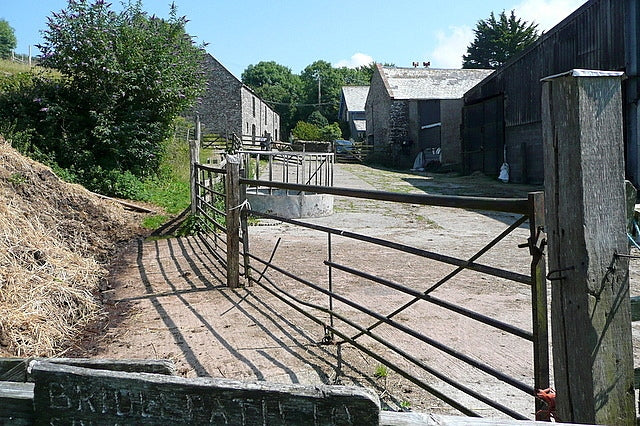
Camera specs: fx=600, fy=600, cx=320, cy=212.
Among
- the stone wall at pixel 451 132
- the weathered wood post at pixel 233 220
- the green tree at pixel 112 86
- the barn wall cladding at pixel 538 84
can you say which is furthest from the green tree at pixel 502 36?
the weathered wood post at pixel 233 220

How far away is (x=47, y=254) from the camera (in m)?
6.20

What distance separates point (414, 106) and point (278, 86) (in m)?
51.2

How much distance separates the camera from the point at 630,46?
14344 millimetres

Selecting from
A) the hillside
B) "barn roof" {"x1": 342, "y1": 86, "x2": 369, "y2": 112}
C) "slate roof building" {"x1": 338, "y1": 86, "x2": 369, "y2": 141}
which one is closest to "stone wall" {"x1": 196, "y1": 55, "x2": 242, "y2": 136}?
"slate roof building" {"x1": 338, "y1": 86, "x2": 369, "y2": 141}

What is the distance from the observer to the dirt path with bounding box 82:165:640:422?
12.6ft

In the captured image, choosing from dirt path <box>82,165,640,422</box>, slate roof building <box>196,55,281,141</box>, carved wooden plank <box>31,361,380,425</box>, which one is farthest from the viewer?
slate roof building <box>196,55,281,141</box>

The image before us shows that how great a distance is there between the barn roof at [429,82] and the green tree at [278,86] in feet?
114

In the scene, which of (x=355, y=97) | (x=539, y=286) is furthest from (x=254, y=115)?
(x=539, y=286)

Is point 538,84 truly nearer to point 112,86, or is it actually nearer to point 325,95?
point 112,86

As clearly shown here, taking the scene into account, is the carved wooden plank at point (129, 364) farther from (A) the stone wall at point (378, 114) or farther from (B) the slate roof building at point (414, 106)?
(A) the stone wall at point (378, 114)

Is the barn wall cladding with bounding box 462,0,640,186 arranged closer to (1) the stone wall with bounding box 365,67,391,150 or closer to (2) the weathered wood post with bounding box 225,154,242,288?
(2) the weathered wood post with bounding box 225,154,242,288

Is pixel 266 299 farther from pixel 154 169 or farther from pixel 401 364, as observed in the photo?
pixel 154 169

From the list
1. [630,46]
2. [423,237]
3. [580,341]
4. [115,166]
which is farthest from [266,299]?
[630,46]

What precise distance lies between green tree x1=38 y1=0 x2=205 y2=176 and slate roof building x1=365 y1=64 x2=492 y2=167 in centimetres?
2188
